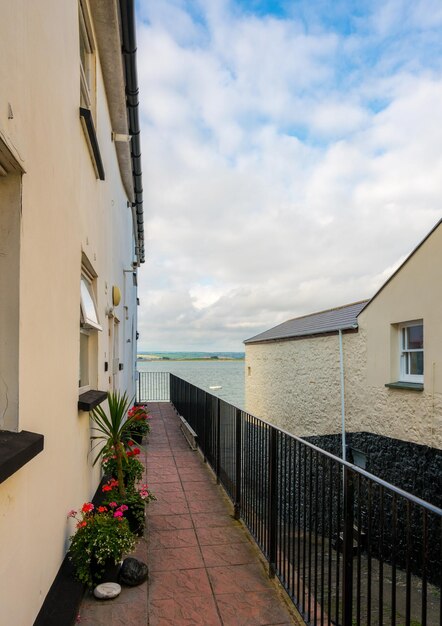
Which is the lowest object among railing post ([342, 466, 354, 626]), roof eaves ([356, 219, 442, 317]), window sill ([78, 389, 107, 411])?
railing post ([342, 466, 354, 626])

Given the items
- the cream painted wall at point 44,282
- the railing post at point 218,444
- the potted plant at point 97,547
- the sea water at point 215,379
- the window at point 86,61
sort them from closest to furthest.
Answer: the cream painted wall at point 44,282 → the potted plant at point 97,547 → the window at point 86,61 → the railing post at point 218,444 → the sea water at point 215,379

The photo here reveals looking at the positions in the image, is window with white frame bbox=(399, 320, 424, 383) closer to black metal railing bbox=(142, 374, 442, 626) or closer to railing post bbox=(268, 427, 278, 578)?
black metal railing bbox=(142, 374, 442, 626)

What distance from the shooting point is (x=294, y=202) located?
22.1 meters

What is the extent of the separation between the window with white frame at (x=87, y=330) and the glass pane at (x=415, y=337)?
279 inches

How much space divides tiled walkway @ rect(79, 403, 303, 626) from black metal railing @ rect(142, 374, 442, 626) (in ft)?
0.55

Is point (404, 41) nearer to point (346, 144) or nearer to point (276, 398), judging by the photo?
point (346, 144)

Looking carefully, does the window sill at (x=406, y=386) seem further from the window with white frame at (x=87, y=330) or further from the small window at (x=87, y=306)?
the small window at (x=87, y=306)

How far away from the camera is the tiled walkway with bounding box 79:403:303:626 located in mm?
2879

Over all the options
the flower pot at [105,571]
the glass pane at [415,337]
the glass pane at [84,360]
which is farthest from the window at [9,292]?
the glass pane at [415,337]

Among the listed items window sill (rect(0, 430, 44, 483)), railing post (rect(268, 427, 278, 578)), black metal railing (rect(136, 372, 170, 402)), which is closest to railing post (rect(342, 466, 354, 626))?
railing post (rect(268, 427, 278, 578))

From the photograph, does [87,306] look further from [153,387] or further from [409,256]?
[153,387]

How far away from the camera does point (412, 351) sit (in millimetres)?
9266

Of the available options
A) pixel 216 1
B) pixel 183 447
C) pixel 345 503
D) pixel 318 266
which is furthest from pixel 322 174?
pixel 318 266

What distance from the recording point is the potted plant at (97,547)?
3014mm
